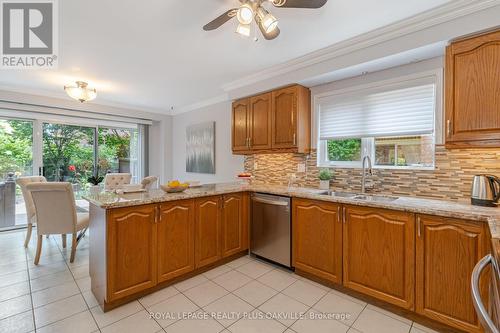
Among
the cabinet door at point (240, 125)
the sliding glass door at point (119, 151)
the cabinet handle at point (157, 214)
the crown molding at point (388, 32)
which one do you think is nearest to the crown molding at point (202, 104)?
the cabinet door at point (240, 125)

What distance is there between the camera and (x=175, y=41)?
241 cm

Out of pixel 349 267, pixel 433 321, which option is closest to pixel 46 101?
pixel 349 267

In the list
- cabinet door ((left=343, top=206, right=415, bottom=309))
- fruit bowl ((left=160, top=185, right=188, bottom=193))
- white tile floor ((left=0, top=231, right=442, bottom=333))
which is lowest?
white tile floor ((left=0, top=231, right=442, bottom=333))

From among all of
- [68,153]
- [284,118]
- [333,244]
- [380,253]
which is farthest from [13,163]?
[380,253]

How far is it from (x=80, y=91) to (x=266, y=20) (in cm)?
295

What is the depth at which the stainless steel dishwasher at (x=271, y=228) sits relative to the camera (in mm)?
2613

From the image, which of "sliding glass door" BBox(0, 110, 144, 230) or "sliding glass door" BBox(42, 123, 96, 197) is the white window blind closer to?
"sliding glass door" BBox(0, 110, 144, 230)

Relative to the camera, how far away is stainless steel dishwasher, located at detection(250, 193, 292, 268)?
2.61 meters

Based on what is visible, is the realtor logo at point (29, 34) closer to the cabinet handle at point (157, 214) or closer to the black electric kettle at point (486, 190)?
the cabinet handle at point (157, 214)

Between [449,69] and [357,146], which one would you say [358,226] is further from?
[449,69]

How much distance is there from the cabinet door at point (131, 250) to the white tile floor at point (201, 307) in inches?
7.0

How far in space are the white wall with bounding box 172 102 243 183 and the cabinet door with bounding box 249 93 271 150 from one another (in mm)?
793

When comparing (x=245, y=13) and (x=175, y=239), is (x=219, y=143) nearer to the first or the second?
(x=175, y=239)

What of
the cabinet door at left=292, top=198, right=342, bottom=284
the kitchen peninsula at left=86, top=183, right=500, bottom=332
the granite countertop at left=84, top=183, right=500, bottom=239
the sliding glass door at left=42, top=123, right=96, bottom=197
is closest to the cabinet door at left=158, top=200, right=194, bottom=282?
the kitchen peninsula at left=86, top=183, right=500, bottom=332
